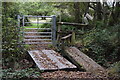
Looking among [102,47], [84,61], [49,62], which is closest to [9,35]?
[49,62]

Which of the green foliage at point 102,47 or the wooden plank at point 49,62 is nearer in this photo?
the wooden plank at point 49,62

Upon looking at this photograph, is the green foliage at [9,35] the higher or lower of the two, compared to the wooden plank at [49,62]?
higher

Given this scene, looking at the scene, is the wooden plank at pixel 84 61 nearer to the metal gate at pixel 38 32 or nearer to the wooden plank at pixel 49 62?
the wooden plank at pixel 49 62

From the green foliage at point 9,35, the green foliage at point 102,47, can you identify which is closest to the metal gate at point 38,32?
the green foliage at point 9,35

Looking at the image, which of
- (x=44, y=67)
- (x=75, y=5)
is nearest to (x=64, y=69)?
(x=44, y=67)

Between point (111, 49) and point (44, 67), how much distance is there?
1464mm

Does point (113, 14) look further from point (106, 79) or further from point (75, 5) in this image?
point (106, 79)

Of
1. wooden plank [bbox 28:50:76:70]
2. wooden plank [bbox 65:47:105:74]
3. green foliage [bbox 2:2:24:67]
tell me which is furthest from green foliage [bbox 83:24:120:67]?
green foliage [bbox 2:2:24:67]

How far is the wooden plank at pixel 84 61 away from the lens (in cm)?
241

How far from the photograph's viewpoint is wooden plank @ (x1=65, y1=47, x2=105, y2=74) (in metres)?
2.41

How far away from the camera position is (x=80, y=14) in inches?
188

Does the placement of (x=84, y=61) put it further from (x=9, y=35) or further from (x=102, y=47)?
(x=9, y=35)

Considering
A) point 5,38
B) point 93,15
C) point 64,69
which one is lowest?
point 64,69

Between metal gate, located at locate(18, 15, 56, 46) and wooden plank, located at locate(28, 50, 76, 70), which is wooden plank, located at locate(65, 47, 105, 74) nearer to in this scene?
wooden plank, located at locate(28, 50, 76, 70)
